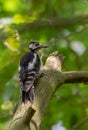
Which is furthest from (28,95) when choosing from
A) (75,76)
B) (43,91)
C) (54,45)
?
(54,45)

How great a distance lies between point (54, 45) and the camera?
14.3ft

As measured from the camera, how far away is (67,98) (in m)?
4.33

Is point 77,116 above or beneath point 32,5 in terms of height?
beneath

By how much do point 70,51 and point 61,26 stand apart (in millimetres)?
230

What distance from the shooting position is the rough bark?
117 inches

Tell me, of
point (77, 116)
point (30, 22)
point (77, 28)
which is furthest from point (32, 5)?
point (77, 116)

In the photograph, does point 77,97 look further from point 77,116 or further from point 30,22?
point 30,22

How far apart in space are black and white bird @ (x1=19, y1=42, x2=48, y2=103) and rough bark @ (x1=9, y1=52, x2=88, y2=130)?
85 millimetres

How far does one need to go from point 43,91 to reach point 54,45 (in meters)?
0.99

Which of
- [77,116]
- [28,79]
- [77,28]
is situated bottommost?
[77,116]

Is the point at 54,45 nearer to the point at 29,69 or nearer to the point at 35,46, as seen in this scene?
the point at 35,46

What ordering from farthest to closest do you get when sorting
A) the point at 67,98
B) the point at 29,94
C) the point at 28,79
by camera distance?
the point at 67,98 → the point at 28,79 → the point at 29,94

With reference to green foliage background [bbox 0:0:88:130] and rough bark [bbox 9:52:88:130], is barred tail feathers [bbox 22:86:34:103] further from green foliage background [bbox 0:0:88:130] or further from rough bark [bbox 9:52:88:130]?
green foliage background [bbox 0:0:88:130]

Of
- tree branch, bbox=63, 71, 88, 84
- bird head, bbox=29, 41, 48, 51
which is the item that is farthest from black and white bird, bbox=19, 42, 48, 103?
tree branch, bbox=63, 71, 88, 84
